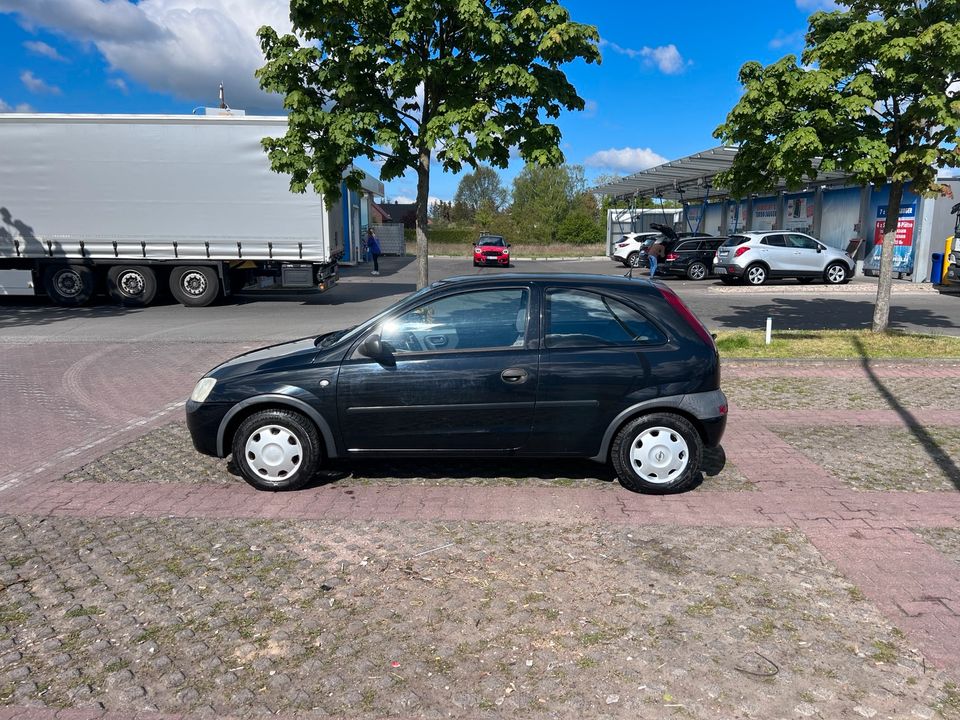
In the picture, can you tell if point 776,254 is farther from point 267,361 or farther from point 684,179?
point 267,361

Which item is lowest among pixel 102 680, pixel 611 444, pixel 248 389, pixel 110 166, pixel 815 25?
pixel 102 680

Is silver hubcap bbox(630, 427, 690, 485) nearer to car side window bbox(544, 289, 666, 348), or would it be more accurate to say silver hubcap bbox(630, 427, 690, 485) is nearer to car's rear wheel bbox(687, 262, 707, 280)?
car side window bbox(544, 289, 666, 348)

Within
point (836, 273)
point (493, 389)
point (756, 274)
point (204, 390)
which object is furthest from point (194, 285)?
point (836, 273)

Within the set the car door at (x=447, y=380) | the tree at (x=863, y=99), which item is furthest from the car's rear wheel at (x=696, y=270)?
the car door at (x=447, y=380)

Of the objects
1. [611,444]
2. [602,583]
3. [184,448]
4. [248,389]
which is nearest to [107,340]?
[184,448]

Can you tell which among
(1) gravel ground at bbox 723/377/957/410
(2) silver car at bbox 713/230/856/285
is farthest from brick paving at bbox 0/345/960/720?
(2) silver car at bbox 713/230/856/285

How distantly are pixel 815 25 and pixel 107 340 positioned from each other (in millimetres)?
12200

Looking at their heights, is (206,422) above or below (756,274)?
below

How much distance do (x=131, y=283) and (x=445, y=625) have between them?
1567 cm

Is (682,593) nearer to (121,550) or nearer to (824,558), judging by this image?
(824,558)

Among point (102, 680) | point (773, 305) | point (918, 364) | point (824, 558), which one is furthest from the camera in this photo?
point (773, 305)

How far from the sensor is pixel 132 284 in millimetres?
16344

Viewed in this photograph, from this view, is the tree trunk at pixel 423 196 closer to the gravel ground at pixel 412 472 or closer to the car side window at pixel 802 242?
the gravel ground at pixel 412 472

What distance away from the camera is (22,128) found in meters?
15.3
